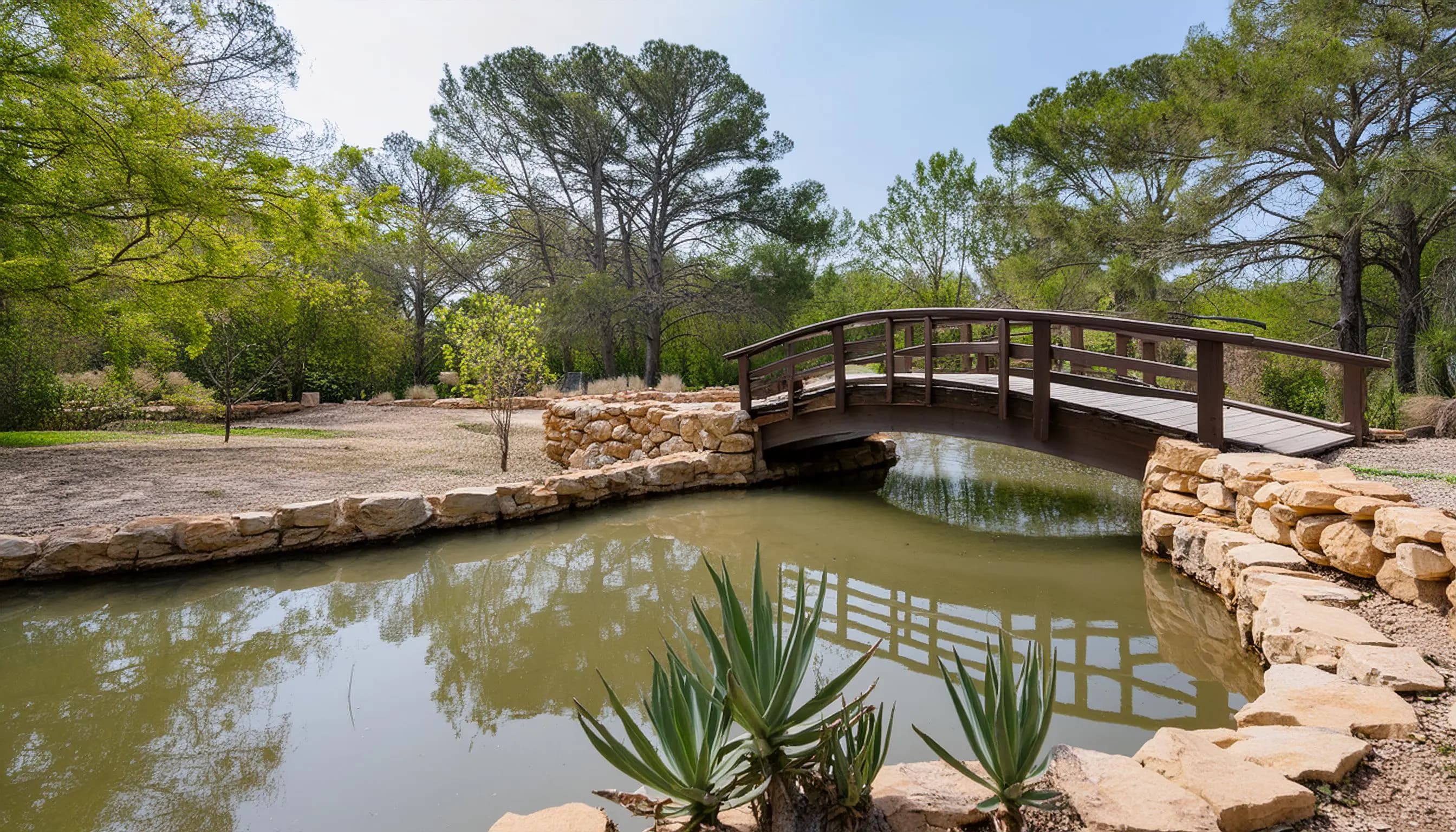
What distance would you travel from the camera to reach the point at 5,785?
2.36 metres

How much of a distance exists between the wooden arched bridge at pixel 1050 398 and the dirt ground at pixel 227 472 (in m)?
3.22

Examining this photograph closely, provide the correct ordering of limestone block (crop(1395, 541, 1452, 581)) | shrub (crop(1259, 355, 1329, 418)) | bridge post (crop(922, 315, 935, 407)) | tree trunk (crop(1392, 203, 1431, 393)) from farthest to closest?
shrub (crop(1259, 355, 1329, 418))
tree trunk (crop(1392, 203, 1431, 393))
bridge post (crop(922, 315, 935, 407))
limestone block (crop(1395, 541, 1452, 581))

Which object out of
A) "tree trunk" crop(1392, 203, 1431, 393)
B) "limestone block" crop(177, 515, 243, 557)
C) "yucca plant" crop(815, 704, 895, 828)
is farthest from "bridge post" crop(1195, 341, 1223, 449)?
"limestone block" crop(177, 515, 243, 557)

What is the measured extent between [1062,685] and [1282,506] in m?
1.66

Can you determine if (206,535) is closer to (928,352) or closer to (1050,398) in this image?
(928,352)

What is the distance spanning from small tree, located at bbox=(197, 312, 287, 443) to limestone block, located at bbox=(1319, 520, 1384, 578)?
1154 cm

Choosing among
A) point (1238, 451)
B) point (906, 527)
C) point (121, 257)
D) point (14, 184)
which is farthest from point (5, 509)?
point (1238, 451)

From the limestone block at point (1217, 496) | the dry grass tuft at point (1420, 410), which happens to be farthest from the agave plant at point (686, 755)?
the dry grass tuft at point (1420, 410)

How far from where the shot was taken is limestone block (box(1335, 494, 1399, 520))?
9.85ft

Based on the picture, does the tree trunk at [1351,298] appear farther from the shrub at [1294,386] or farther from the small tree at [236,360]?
→ the small tree at [236,360]

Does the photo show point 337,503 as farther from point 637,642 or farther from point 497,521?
point 637,642

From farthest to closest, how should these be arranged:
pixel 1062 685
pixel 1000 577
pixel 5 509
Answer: pixel 5 509 → pixel 1000 577 → pixel 1062 685

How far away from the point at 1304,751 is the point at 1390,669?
78cm

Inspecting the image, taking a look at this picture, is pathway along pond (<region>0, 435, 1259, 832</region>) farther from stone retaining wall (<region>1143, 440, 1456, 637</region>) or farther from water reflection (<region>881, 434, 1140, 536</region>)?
stone retaining wall (<region>1143, 440, 1456, 637</region>)
